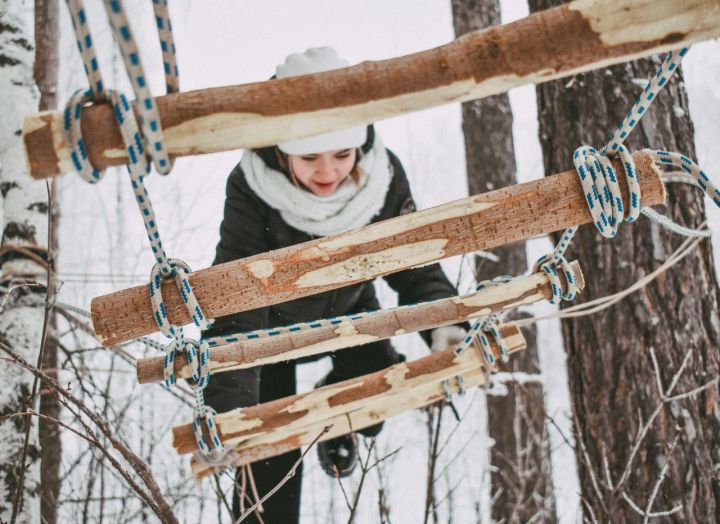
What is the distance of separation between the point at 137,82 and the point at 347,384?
1.05m

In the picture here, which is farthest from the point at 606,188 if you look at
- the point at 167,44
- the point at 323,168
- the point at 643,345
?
the point at 643,345

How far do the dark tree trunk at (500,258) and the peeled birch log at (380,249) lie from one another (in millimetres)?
2874

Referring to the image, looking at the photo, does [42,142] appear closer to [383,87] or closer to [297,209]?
[383,87]

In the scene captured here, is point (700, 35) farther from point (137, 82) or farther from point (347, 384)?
point (347, 384)

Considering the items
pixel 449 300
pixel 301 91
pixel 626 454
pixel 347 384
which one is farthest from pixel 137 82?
pixel 626 454

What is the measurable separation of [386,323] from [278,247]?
730mm

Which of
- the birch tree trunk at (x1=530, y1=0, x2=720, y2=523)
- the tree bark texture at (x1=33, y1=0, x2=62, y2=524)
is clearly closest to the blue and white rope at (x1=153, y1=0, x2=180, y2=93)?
the birch tree trunk at (x1=530, y1=0, x2=720, y2=523)

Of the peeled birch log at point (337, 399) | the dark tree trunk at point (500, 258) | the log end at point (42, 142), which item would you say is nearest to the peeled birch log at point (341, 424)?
the peeled birch log at point (337, 399)

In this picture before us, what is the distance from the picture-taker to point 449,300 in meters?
1.23

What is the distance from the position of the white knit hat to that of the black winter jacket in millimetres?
149

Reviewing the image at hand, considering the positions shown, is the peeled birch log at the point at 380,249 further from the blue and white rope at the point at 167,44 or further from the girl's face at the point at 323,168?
the girl's face at the point at 323,168

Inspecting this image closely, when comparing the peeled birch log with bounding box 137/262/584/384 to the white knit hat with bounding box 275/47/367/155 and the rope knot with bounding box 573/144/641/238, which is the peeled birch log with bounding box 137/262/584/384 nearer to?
the rope knot with bounding box 573/144/641/238

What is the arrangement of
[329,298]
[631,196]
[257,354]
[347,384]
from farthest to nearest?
[329,298] < [347,384] < [257,354] < [631,196]

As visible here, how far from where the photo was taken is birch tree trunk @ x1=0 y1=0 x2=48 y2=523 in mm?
1645
